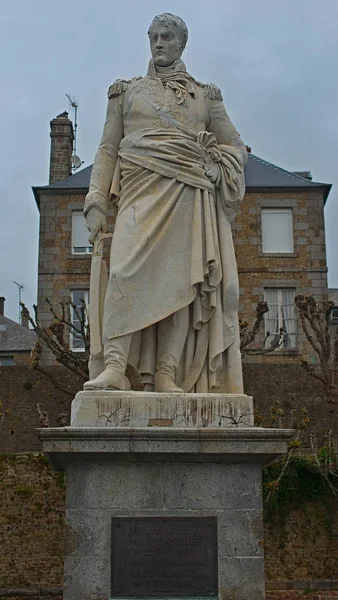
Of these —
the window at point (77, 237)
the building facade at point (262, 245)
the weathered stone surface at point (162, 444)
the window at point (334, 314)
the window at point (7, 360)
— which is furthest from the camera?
the window at point (334, 314)

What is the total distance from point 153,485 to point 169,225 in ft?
6.12

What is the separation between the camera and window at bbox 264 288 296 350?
98.2 feet

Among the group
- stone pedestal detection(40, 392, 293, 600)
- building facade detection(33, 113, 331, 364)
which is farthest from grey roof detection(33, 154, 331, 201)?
stone pedestal detection(40, 392, 293, 600)

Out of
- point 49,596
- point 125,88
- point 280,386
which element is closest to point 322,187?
point 280,386

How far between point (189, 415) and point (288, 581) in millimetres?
11198

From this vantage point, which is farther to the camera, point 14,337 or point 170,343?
point 14,337

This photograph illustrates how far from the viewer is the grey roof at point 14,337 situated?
119 ft

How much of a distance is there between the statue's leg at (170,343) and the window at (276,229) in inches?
964

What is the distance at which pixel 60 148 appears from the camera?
32.3 metres

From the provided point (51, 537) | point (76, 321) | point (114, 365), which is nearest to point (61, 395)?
point (76, 321)

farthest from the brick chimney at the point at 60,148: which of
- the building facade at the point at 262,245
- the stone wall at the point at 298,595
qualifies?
the stone wall at the point at 298,595

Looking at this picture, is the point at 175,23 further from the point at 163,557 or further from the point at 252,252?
the point at 252,252

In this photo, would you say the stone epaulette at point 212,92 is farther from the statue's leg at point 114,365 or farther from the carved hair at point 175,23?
the statue's leg at point 114,365

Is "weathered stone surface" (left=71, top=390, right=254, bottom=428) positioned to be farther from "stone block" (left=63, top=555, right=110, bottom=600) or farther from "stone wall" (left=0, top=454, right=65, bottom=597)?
"stone wall" (left=0, top=454, right=65, bottom=597)
